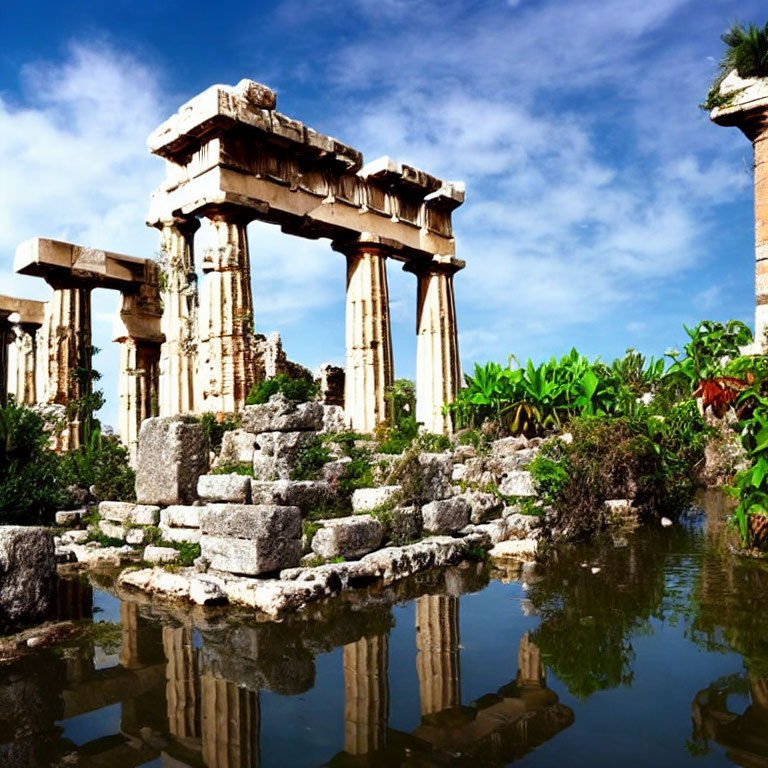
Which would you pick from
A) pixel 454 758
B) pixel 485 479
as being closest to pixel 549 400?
pixel 485 479

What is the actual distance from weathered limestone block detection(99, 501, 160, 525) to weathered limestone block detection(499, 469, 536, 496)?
498cm

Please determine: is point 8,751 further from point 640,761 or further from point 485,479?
point 485,479

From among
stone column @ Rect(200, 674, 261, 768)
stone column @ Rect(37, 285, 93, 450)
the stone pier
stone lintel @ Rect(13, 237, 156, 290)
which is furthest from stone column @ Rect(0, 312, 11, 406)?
the stone pier

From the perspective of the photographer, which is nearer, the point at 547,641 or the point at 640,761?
the point at 640,761

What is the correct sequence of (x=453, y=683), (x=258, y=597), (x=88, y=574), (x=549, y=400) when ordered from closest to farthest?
(x=453, y=683) < (x=258, y=597) < (x=88, y=574) < (x=549, y=400)

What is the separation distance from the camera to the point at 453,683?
15.9 ft

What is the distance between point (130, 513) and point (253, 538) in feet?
11.7

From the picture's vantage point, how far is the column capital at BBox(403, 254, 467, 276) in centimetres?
1824

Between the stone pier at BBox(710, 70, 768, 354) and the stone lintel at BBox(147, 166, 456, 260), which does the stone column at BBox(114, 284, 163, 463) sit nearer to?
the stone lintel at BBox(147, 166, 456, 260)

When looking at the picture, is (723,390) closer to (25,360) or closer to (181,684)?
(181,684)

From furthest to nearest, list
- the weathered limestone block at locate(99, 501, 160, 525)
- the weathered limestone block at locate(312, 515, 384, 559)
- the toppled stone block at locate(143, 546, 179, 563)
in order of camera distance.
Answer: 1. the weathered limestone block at locate(99, 501, 160, 525)
2. the toppled stone block at locate(143, 546, 179, 563)
3. the weathered limestone block at locate(312, 515, 384, 559)

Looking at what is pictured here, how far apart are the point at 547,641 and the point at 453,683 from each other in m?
1.08

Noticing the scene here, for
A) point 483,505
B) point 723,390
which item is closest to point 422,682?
point 723,390

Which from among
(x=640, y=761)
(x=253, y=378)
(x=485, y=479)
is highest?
(x=253, y=378)
